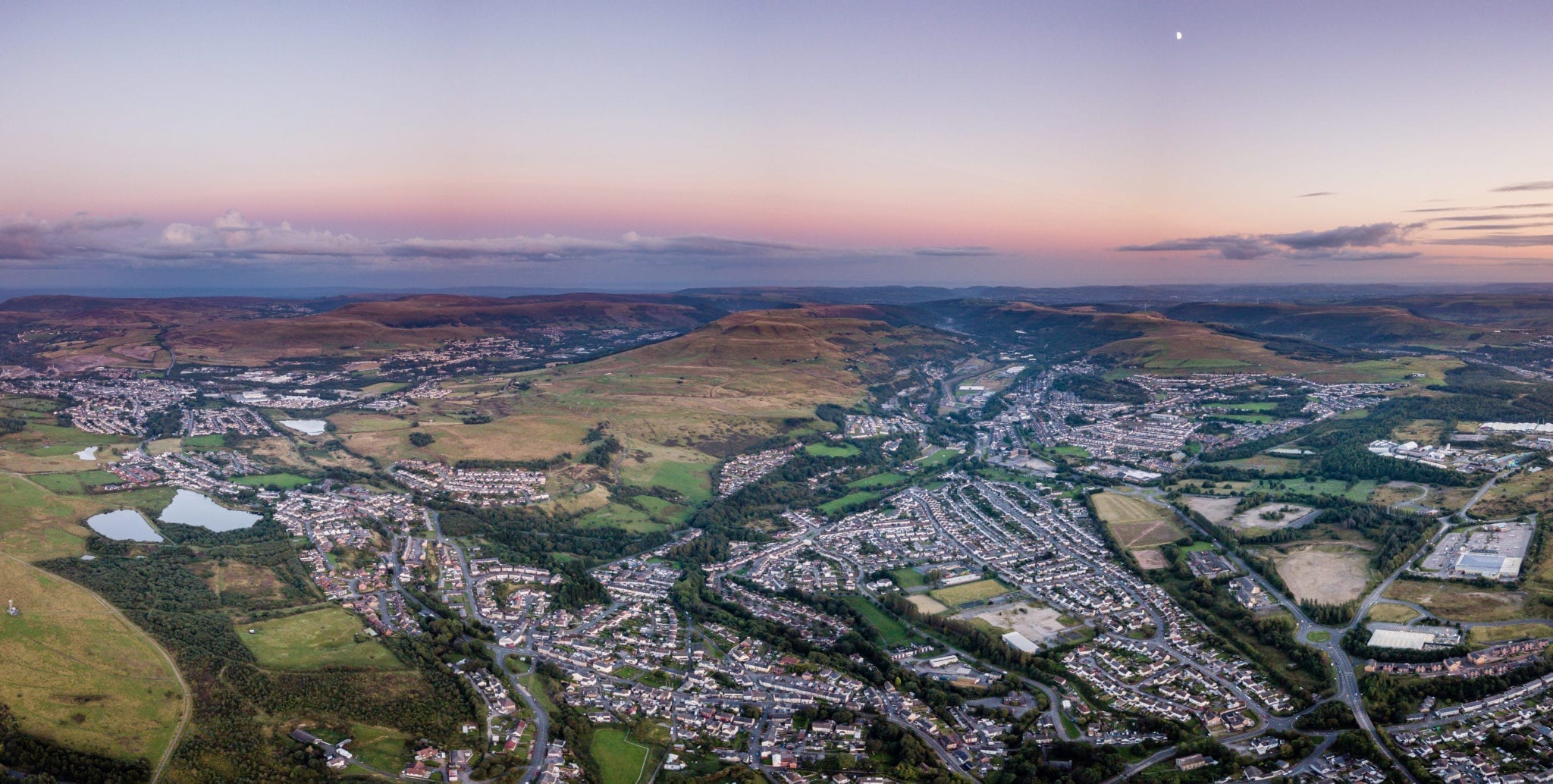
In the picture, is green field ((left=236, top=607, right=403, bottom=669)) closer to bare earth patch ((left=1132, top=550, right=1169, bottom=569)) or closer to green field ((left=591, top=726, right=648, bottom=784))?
green field ((left=591, top=726, right=648, bottom=784))

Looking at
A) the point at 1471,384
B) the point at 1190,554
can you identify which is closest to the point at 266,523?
the point at 1190,554

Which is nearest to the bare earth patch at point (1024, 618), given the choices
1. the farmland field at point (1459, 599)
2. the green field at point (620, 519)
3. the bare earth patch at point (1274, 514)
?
the farmland field at point (1459, 599)

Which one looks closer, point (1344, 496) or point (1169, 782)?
point (1169, 782)

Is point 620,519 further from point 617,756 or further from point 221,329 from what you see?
point 221,329

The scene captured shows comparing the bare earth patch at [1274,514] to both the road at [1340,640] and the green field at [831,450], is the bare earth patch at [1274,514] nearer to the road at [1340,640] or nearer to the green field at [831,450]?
the road at [1340,640]

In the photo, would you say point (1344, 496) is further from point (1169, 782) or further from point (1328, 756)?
point (1169, 782)

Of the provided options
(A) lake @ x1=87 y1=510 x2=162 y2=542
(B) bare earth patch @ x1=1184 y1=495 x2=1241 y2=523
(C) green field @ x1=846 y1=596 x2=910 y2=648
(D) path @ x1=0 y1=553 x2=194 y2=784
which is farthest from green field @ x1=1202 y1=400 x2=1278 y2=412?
(A) lake @ x1=87 y1=510 x2=162 y2=542
